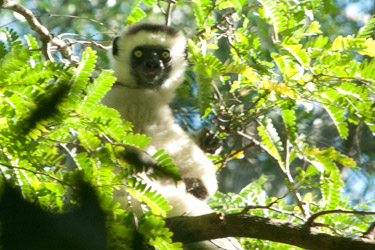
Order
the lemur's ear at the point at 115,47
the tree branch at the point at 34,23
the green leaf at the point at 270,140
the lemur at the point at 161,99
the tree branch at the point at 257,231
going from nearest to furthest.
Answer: the tree branch at the point at 257,231 < the tree branch at the point at 34,23 < the green leaf at the point at 270,140 < the lemur at the point at 161,99 < the lemur's ear at the point at 115,47

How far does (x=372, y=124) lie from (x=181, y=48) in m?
2.47

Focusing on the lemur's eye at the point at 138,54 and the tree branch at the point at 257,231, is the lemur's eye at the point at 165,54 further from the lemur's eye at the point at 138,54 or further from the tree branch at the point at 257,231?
the tree branch at the point at 257,231

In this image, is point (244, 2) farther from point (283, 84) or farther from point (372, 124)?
point (372, 124)

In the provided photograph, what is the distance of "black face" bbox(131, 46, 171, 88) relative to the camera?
5082mm

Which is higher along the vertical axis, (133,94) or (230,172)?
(133,94)

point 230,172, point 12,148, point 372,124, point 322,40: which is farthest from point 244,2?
point 230,172

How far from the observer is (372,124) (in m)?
3.69

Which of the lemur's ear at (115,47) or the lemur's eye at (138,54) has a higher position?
the lemur's ear at (115,47)

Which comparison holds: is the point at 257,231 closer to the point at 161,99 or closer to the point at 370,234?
the point at 370,234

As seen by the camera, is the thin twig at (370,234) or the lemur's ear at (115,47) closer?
the thin twig at (370,234)

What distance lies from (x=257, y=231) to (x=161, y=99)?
2.26m

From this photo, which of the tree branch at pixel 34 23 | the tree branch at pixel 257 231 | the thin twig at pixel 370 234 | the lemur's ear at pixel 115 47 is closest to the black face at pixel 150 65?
the lemur's ear at pixel 115 47

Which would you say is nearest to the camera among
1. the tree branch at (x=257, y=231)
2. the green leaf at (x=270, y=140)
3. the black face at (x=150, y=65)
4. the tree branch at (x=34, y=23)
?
the tree branch at (x=257, y=231)

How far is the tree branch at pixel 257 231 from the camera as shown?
2867mm
